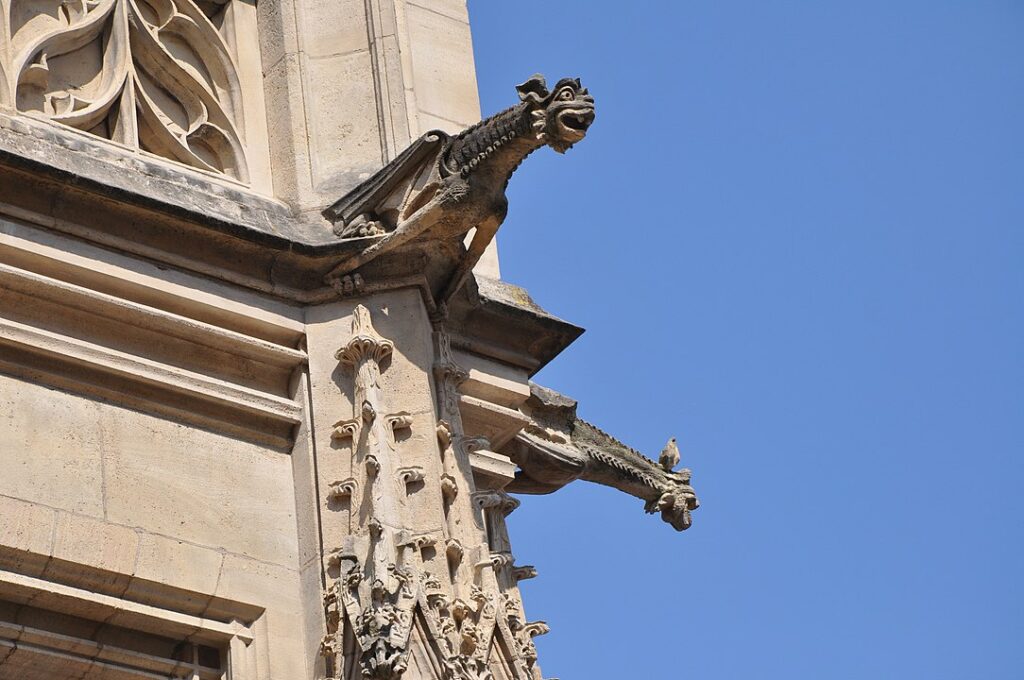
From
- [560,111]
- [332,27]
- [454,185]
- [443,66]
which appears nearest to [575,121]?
[560,111]

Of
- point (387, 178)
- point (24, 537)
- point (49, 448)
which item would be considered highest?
point (387, 178)

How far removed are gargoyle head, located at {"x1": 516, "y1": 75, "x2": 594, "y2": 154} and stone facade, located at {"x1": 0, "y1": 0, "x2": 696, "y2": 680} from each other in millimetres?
16

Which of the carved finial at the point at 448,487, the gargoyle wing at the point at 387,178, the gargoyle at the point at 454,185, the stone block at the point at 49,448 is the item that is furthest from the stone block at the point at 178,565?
the gargoyle wing at the point at 387,178

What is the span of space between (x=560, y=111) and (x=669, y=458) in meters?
2.68

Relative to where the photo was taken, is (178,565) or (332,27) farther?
(332,27)

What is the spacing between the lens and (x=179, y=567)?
1145cm

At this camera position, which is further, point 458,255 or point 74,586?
point 458,255

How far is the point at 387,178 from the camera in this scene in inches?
500

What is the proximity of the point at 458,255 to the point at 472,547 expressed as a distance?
1601 mm

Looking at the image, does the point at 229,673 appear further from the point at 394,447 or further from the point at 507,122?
the point at 507,122

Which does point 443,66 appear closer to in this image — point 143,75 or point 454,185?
point 143,75

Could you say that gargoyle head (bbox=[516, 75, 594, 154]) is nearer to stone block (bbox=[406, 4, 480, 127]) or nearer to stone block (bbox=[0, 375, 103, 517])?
stone block (bbox=[406, 4, 480, 127])

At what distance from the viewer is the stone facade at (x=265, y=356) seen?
1129cm

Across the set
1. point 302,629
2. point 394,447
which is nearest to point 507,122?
point 394,447
